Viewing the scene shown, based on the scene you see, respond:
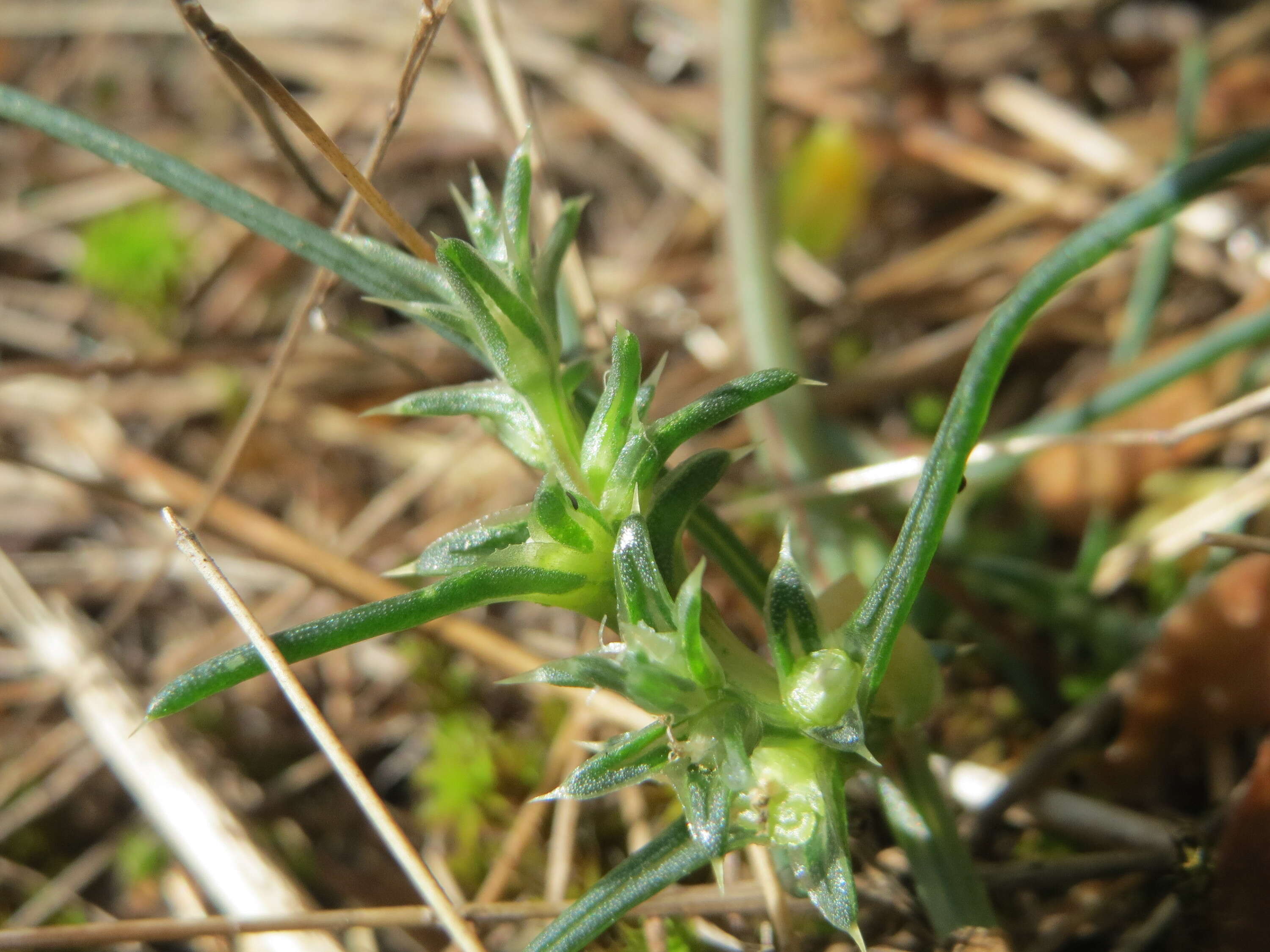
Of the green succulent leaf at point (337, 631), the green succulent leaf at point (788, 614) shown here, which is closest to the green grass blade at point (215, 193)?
the green succulent leaf at point (337, 631)

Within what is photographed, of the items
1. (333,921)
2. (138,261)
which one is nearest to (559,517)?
(333,921)

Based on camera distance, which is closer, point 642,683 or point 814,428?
point 642,683

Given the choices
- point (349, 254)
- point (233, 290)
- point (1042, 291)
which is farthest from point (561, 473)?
point (233, 290)

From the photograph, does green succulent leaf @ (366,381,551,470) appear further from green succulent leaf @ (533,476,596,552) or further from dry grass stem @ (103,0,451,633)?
dry grass stem @ (103,0,451,633)

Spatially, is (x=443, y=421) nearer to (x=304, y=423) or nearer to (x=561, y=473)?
(x=304, y=423)

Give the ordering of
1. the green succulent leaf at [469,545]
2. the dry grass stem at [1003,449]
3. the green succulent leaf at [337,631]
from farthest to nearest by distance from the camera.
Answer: the dry grass stem at [1003,449] < the green succulent leaf at [469,545] < the green succulent leaf at [337,631]

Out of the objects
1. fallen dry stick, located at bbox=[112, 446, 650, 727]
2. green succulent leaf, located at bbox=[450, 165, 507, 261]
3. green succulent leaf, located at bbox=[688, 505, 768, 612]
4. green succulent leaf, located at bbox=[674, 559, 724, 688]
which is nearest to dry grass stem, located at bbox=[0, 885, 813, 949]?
fallen dry stick, located at bbox=[112, 446, 650, 727]

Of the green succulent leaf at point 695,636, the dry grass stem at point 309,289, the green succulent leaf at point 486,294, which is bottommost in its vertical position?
the green succulent leaf at point 695,636

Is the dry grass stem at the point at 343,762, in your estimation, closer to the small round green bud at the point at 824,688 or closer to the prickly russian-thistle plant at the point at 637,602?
the prickly russian-thistle plant at the point at 637,602
